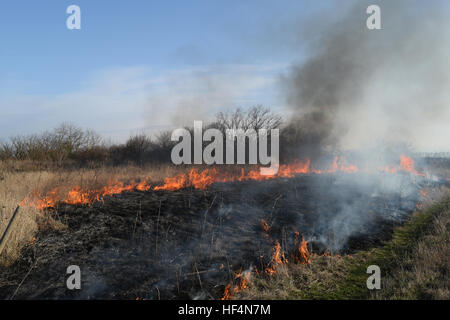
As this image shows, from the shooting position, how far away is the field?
5.14 meters

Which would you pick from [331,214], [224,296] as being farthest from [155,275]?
[331,214]

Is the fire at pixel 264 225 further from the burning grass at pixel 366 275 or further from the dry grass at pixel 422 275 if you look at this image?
the dry grass at pixel 422 275

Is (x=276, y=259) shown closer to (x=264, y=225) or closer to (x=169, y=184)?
(x=264, y=225)

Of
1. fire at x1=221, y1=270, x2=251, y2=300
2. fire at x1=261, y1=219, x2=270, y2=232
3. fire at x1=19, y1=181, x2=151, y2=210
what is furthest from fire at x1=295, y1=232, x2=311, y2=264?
fire at x1=19, y1=181, x2=151, y2=210

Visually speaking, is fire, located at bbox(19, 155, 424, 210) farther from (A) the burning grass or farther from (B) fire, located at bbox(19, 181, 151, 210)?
(A) the burning grass

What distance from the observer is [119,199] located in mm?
10047

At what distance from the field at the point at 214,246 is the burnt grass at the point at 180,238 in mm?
28

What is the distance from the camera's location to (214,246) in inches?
280

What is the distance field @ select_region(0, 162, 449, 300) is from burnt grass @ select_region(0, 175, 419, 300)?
0.03 metres

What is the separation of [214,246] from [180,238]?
1.06 meters

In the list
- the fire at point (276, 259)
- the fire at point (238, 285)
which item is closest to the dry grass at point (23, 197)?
the fire at point (238, 285)

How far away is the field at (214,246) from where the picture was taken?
5.14 m
